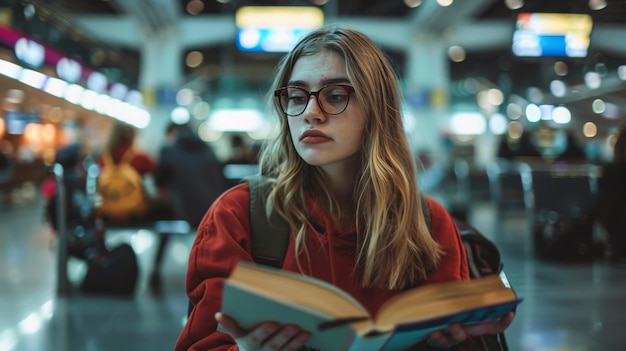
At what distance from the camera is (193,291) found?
1304 mm

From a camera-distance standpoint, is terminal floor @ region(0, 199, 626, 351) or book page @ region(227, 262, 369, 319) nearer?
book page @ region(227, 262, 369, 319)

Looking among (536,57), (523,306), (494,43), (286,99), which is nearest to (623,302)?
(523,306)

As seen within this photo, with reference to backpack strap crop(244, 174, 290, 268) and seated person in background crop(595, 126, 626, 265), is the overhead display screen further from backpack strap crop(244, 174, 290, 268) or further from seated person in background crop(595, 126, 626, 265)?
backpack strap crop(244, 174, 290, 268)

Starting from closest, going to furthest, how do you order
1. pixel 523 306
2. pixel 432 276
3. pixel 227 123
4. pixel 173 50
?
pixel 432 276 < pixel 523 306 < pixel 173 50 < pixel 227 123

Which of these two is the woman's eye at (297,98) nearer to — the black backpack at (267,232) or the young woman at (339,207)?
the young woman at (339,207)

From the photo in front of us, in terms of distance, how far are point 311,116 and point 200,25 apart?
49.9 ft

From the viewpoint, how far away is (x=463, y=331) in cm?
110

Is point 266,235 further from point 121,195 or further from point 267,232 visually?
point 121,195

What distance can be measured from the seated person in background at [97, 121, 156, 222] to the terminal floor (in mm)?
627

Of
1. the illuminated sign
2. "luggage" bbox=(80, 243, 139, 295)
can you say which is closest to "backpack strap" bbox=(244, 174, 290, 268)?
"luggage" bbox=(80, 243, 139, 295)

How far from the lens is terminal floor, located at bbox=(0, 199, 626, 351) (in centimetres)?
329

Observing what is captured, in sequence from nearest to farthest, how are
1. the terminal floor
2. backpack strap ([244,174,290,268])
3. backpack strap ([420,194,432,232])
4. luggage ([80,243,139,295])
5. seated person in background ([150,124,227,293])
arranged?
backpack strap ([244,174,290,268]) → backpack strap ([420,194,432,232]) → the terminal floor → luggage ([80,243,139,295]) → seated person in background ([150,124,227,293])

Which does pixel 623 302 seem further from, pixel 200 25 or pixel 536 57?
pixel 200 25

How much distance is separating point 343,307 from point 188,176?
4158 mm
